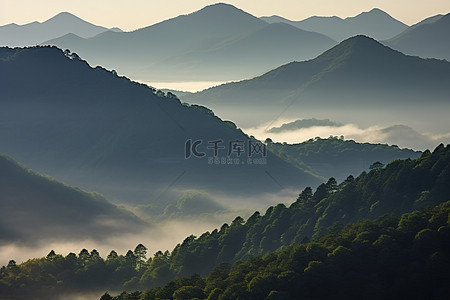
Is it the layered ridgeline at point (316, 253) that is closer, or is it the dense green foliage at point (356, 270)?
the dense green foliage at point (356, 270)

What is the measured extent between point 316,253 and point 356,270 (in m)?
5.91

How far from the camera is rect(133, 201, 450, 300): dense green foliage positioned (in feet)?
267

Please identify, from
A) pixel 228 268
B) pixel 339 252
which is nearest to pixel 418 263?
pixel 339 252

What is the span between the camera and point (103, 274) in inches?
5640

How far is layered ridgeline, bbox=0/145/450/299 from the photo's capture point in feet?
273

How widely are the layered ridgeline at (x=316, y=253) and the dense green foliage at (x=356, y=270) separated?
116 mm

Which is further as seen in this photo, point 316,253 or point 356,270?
point 316,253

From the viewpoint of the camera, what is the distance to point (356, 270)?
279ft

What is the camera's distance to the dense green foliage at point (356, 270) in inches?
3199

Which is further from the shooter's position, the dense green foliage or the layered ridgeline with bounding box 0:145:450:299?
the layered ridgeline with bounding box 0:145:450:299

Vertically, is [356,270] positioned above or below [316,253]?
below

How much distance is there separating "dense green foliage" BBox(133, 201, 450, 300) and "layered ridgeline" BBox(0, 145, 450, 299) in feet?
0.38

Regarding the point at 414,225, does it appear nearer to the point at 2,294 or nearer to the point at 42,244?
the point at 2,294

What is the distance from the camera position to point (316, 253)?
292ft
